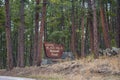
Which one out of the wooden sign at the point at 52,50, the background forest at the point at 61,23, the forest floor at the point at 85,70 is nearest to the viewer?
the forest floor at the point at 85,70

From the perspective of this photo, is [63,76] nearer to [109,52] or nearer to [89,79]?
[89,79]

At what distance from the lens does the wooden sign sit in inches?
880

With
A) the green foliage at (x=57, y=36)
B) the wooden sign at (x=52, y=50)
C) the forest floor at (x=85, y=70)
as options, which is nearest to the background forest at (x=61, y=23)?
the green foliage at (x=57, y=36)

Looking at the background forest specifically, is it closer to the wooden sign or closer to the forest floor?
the wooden sign

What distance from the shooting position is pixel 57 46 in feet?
75.0

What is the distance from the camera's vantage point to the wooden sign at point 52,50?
22.3 metres

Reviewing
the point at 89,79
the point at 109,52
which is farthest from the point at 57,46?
the point at 89,79

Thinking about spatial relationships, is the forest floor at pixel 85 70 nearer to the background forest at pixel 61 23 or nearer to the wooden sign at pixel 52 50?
the wooden sign at pixel 52 50

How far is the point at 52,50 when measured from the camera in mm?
22547

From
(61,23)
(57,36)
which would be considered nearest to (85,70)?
(57,36)

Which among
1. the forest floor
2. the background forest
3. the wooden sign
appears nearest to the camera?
the forest floor

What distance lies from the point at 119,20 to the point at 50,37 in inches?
840

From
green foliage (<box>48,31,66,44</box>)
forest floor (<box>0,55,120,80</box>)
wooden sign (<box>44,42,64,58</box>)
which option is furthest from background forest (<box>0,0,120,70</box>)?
forest floor (<box>0,55,120,80</box>)

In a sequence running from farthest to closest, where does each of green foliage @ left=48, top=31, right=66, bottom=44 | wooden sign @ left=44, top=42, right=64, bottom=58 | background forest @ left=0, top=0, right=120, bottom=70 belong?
green foliage @ left=48, top=31, right=66, bottom=44, background forest @ left=0, top=0, right=120, bottom=70, wooden sign @ left=44, top=42, right=64, bottom=58
